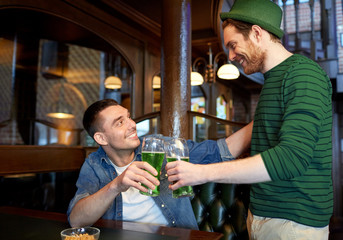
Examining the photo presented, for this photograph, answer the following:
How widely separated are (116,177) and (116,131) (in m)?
0.37

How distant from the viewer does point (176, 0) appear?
2982mm

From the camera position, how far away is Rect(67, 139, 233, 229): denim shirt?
5.16 feet

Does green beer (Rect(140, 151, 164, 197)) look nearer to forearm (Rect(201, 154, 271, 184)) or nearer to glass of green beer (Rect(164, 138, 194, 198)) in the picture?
glass of green beer (Rect(164, 138, 194, 198))

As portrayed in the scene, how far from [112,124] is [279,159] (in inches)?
38.8

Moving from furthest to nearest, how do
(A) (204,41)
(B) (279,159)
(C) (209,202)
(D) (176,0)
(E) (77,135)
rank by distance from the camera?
(E) (77,135) < (A) (204,41) < (D) (176,0) < (C) (209,202) < (B) (279,159)

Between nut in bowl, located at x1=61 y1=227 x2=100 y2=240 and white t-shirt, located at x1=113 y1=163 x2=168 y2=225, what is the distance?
50 cm

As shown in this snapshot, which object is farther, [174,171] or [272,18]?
[272,18]

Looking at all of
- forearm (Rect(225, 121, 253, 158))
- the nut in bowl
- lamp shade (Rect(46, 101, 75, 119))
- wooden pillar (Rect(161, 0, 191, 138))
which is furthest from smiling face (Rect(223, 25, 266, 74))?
lamp shade (Rect(46, 101, 75, 119))

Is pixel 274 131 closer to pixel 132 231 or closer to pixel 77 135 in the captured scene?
pixel 132 231

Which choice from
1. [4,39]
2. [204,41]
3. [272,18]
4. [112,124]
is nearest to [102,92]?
[4,39]

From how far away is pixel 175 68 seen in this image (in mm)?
2922

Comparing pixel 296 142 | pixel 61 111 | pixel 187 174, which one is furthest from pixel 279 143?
pixel 61 111

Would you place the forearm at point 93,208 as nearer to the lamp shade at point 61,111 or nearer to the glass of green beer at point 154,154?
the glass of green beer at point 154,154

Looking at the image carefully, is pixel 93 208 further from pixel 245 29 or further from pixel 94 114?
pixel 245 29
